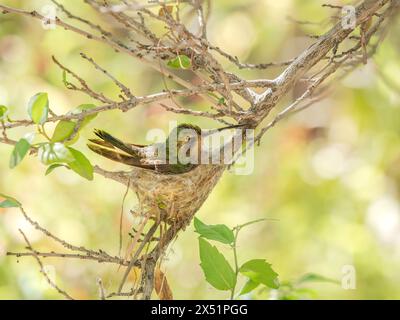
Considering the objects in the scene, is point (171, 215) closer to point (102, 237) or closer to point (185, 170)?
point (185, 170)

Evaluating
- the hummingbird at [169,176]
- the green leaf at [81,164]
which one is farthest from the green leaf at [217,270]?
the green leaf at [81,164]

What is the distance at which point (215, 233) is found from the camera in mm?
1413

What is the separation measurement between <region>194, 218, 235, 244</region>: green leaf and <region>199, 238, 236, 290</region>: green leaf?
33 millimetres

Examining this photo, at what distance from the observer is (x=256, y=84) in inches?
57.7

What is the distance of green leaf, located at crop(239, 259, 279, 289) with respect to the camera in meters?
1.44

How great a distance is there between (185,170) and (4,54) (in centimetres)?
335

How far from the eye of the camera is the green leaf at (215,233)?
1399mm

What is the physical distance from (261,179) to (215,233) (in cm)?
367

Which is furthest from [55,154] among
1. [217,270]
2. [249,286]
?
[249,286]

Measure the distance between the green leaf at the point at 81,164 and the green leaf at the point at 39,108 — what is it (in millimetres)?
95

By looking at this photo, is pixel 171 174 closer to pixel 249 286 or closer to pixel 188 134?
pixel 188 134

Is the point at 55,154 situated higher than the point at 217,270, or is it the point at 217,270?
the point at 55,154

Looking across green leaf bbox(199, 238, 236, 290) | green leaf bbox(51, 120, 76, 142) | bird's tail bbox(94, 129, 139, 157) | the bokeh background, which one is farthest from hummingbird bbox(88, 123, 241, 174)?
the bokeh background
